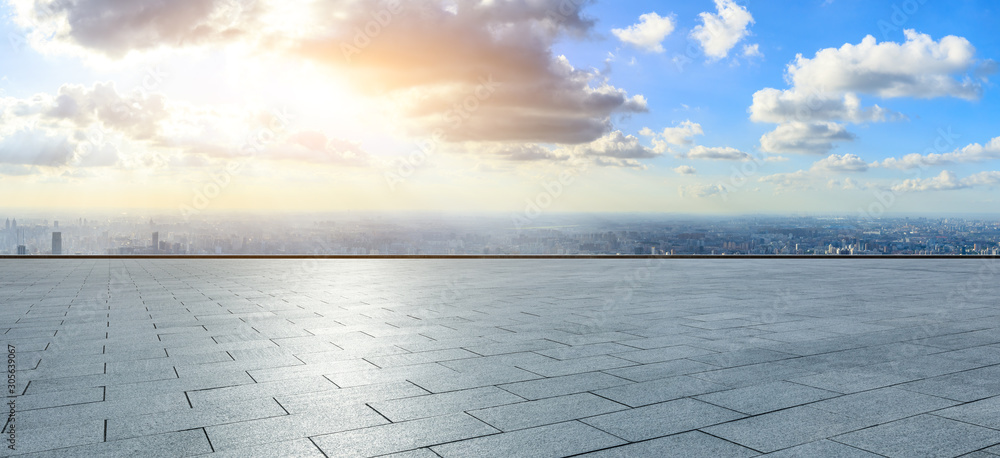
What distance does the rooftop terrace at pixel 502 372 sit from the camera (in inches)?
173

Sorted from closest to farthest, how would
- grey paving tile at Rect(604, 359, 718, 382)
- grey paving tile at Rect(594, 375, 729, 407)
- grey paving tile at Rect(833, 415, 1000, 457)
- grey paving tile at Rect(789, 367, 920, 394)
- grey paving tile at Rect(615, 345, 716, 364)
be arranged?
grey paving tile at Rect(833, 415, 1000, 457)
grey paving tile at Rect(594, 375, 729, 407)
grey paving tile at Rect(789, 367, 920, 394)
grey paving tile at Rect(604, 359, 718, 382)
grey paving tile at Rect(615, 345, 716, 364)

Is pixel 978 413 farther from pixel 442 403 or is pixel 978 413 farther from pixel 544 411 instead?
pixel 442 403

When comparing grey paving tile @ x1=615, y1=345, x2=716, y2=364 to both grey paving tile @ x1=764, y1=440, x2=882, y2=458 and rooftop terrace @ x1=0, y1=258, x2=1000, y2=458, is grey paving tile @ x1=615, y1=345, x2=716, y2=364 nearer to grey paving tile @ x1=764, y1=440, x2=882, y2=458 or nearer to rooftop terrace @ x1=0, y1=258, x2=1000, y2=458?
rooftop terrace @ x1=0, y1=258, x2=1000, y2=458

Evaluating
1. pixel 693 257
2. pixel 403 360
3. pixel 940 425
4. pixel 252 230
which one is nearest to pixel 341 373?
pixel 403 360

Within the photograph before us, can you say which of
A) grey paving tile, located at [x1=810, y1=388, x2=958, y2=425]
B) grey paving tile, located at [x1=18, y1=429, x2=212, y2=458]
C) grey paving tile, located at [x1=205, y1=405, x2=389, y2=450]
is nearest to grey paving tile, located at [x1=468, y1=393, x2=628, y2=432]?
grey paving tile, located at [x1=205, y1=405, x2=389, y2=450]

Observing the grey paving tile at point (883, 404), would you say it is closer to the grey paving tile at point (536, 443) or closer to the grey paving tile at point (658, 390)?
the grey paving tile at point (658, 390)

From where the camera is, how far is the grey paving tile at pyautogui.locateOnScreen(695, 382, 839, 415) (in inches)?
203

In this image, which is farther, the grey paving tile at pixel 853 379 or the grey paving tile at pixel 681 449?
the grey paving tile at pixel 853 379

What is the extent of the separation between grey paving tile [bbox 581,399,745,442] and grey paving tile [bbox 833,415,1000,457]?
2.93 ft

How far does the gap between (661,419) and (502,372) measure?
198cm

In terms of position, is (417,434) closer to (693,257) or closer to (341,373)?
(341,373)

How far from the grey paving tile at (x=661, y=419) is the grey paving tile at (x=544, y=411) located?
0.17m

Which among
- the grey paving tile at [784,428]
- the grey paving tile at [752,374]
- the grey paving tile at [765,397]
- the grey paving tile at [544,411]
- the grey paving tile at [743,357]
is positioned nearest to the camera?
the grey paving tile at [784,428]

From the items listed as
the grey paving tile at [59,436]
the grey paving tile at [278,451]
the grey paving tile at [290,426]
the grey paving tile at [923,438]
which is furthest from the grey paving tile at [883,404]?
the grey paving tile at [59,436]
